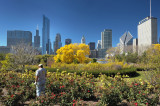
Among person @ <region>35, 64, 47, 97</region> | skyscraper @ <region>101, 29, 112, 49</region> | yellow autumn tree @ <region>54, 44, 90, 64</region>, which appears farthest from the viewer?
skyscraper @ <region>101, 29, 112, 49</region>

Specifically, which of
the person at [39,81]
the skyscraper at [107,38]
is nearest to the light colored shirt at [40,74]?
the person at [39,81]

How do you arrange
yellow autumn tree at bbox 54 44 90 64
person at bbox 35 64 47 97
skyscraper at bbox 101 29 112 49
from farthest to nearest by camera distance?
skyscraper at bbox 101 29 112 49 < yellow autumn tree at bbox 54 44 90 64 < person at bbox 35 64 47 97

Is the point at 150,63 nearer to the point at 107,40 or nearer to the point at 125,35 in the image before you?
the point at 125,35

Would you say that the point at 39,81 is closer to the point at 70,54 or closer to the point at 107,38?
the point at 70,54

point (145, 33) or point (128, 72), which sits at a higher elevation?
point (145, 33)

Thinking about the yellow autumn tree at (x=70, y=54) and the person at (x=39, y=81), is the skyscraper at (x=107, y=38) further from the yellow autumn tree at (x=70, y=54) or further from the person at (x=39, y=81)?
the person at (x=39, y=81)

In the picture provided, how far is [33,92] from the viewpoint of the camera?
4.20 metres

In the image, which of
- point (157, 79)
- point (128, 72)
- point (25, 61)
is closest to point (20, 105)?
point (25, 61)

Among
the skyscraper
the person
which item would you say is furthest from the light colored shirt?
the skyscraper

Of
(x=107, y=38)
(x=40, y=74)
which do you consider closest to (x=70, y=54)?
(x=40, y=74)

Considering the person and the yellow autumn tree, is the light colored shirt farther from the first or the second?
the yellow autumn tree

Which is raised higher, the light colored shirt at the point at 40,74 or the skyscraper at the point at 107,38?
the skyscraper at the point at 107,38

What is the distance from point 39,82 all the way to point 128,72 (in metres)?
7.49

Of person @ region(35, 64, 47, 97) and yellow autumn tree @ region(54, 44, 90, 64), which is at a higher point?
yellow autumn tree @ region(54, 44, 90, 64)
